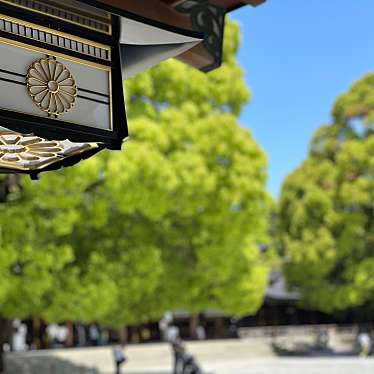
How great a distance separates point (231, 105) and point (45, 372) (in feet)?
28.9

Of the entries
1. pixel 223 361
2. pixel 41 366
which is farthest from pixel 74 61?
pixel 223 361

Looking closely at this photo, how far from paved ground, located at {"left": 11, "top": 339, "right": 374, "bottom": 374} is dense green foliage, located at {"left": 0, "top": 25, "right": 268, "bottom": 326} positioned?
22.2 feet

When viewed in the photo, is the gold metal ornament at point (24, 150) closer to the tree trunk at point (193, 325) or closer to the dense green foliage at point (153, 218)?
the dense green foliage at point (153, 218)

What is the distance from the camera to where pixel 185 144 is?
13.9m

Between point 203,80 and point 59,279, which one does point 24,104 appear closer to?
point 59,279

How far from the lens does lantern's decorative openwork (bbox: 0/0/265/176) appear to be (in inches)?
145

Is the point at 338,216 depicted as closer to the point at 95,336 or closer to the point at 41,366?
the point at 95,336

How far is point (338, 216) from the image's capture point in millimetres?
31656

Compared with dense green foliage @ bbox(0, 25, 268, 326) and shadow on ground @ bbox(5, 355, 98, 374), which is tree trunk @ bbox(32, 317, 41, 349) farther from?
dense green foliage @ bbox(0, 25, 268, 326)

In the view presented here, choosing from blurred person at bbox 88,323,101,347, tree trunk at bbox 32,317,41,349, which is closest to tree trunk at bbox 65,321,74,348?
blurred person at bbox 88,323,101,347

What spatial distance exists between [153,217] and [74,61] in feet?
28.0

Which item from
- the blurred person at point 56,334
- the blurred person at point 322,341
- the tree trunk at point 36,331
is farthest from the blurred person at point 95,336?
the blurred person at point 322,341

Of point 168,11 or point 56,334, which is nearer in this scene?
point 168,11

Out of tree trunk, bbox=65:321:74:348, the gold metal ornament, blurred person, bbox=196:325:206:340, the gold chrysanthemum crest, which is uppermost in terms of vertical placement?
the gold chrysanthemum crest
